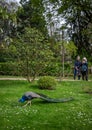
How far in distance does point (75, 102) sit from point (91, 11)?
15.2ft

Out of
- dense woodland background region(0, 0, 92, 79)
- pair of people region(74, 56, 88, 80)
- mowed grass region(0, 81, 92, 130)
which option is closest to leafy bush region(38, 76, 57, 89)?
mowed grass region(0, 81, 92, 130)

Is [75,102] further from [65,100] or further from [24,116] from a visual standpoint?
[24,116]

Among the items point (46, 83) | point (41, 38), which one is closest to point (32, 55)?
point (41, 38)

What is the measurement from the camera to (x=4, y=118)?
11.1 m

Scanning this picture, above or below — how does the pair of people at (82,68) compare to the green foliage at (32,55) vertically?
below

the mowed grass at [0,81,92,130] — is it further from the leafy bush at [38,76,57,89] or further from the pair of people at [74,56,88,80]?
the pair of people at [74,56,88,80]

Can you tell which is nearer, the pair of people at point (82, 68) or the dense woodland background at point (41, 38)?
the dense woodland background at point (41, 38)

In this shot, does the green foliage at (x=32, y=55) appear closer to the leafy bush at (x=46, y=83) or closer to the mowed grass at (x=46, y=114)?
the leafy bush at (x=46, y=83)

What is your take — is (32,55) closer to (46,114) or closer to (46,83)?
(46,83)

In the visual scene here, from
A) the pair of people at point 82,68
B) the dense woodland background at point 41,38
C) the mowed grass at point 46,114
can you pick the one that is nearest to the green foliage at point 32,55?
the dense woodland background at point 41,38

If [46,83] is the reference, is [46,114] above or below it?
above

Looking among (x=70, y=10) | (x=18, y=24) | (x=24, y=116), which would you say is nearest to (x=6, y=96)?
(x=24, y=116)

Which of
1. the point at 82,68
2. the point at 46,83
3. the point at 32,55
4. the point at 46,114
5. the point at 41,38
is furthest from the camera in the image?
the point at 82,68

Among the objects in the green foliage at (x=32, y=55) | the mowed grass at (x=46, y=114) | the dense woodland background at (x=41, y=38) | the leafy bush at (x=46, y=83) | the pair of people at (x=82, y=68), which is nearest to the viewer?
the mowed grass at (x=46, y=114)
